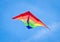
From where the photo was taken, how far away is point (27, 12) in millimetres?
28031

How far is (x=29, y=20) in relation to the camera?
28.7 meters

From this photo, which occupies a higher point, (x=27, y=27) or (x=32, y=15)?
(x=32, y=15)

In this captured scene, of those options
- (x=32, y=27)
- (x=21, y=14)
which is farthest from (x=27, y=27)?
(x=21, y=14)

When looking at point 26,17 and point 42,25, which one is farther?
point 26,17

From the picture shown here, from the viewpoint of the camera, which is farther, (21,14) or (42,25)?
(21,14)

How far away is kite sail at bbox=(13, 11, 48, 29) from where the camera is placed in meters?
27.7

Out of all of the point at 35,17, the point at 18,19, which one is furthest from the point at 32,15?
the point at 18,19

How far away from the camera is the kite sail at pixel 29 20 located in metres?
27.7

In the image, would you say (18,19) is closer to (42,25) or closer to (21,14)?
(21,14)

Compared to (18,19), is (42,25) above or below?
below

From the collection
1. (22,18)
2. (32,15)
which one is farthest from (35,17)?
(22,18)

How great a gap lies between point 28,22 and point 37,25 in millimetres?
1571

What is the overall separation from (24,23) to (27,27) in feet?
4.34

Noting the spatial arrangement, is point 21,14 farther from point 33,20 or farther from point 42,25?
point 42,25
